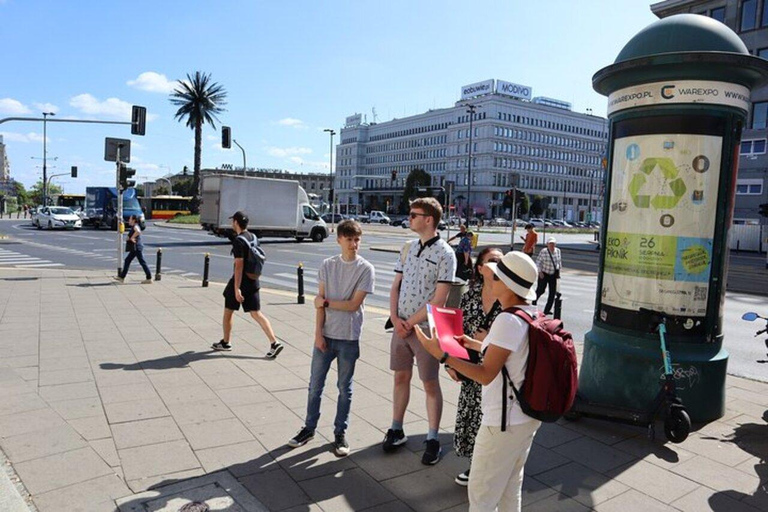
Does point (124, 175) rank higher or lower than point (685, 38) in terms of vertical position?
lower

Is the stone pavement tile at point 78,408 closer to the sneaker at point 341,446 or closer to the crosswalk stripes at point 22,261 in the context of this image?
the sneaker at point 341,446

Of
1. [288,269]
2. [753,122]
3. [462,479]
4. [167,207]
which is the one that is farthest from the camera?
[167,207]

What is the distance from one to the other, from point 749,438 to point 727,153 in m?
2.51

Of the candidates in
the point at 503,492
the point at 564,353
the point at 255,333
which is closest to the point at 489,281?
the point at 564,353

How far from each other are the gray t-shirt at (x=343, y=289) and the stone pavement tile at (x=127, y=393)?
226 cm

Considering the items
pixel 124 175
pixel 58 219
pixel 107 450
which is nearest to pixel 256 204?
pixel 124 175

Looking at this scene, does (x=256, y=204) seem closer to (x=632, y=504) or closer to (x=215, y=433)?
(x=215, y=433)

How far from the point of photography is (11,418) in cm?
478

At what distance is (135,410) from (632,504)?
13.4ft

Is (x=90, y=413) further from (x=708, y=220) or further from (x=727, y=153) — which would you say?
(x=727, y=153)

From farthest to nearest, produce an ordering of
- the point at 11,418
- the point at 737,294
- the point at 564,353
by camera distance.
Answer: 1. the point at 737,294
2. the point at 11,418
3. the point at 564,353

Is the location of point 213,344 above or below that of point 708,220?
below

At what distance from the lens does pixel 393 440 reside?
4363 millimetres

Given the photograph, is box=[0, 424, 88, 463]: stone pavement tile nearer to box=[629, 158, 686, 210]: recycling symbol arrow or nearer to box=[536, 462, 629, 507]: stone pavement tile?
box=[536, 462, 629, 507]: stone pavement tile
